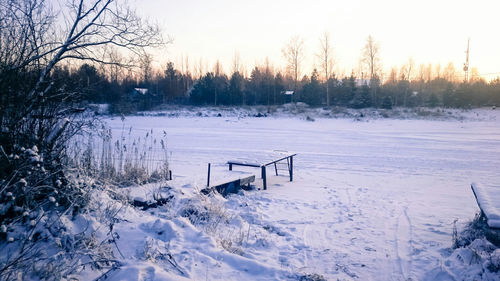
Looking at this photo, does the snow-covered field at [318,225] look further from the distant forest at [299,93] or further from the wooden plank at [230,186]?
the distant forest at [299,93]

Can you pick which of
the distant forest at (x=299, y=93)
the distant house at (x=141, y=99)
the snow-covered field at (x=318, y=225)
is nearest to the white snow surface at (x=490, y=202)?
the snow-covered field at (x=318, y=225)

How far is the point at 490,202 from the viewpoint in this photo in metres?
4.16

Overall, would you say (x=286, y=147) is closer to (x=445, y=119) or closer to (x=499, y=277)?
(x=499, y=277)

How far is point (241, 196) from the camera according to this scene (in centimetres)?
657

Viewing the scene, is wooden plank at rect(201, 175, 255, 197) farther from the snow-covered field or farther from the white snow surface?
the white snow surface

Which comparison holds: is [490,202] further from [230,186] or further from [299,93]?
[299,93]

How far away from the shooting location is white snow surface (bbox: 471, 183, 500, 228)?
138 inches

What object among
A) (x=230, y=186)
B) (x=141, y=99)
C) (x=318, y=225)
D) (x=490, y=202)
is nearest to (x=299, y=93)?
(x=141, y=99)

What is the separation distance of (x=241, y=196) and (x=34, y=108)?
13.4ft

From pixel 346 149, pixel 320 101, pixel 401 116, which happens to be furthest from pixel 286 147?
pixel 320 101

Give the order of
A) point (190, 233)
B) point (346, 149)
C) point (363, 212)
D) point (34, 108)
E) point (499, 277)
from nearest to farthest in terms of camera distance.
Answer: point (499, 277) → point (34, 108) → point (190, 233) → point (363, 212) → point (346, 149)

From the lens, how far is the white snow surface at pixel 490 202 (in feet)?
11.5

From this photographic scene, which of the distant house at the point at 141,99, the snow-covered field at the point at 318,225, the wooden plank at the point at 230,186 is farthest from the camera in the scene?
the distant house at the point at 141,99

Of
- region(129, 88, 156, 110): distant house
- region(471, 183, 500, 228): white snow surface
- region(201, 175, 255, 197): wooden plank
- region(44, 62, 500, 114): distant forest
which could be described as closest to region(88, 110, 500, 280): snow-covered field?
region(201, 175, 255, 197): wooden plank
